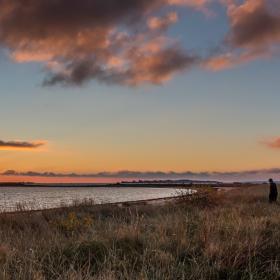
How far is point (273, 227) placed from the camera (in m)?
10.8

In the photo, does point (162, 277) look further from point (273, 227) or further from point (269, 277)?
point (273, 227)

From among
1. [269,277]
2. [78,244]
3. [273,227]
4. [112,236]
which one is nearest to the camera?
[269,277]

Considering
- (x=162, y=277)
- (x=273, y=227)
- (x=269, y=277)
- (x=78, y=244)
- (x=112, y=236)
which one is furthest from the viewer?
(x=273, y=227)

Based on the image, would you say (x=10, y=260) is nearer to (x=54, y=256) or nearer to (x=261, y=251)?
(x=54, y=256)

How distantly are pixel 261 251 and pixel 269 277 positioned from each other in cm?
135

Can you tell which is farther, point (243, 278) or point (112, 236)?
point (112, 236)

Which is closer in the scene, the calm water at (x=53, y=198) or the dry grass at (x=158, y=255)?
the dry grass at (x=158, y=255)

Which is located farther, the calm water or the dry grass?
the calm water

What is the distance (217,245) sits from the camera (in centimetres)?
790

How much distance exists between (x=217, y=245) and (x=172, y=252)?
2.54ft

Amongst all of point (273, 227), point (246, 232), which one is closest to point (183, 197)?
point (273, 227)

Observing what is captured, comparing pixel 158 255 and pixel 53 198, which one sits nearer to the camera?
pixel 158 255

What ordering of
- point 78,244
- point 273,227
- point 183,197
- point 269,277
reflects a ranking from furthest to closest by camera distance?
point 183,197 < point 273,227 < point 78,244 < point 269,277

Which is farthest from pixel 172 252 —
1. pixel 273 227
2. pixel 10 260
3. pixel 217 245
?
pixel 273 227
